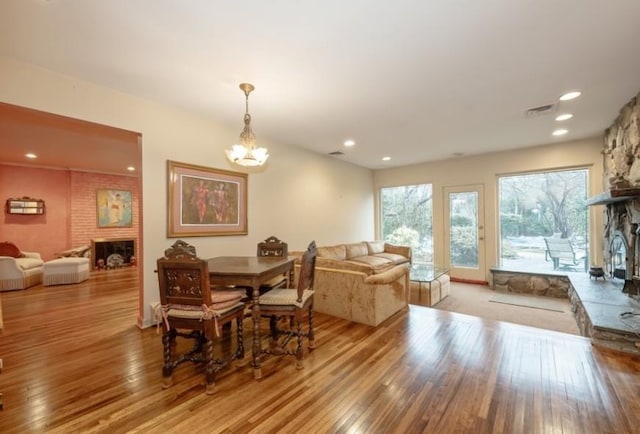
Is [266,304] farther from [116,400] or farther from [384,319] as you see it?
[384,319]

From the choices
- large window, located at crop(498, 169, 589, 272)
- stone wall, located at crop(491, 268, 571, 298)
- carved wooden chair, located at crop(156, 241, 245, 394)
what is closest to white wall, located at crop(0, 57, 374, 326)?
carved wooden chair, located at crop(156, 241, 245, 394)

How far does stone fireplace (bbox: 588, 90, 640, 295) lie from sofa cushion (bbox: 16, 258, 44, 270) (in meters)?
9.18

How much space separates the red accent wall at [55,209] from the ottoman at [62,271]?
1.70 metres

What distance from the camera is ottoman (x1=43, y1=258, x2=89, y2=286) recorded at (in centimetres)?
532

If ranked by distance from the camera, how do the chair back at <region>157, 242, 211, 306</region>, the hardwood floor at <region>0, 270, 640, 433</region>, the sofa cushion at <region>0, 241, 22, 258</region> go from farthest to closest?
the sofa cushion at <region>0, 241, 22, 258</region>, the chair back at <region>157, 242, 211, 306</region>, the hardwood floor at <region>0, 270, 640, 433</region>

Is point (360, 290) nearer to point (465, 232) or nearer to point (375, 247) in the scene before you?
point (375, 247)

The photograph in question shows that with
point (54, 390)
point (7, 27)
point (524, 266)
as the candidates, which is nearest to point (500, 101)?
point (524, 266)

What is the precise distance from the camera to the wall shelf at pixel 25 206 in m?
6.08

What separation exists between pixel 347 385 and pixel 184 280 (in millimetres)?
1455

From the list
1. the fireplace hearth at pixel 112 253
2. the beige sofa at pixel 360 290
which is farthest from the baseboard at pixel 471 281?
the fireplace hearth at pixel 112 253

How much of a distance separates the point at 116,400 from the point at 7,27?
280cm

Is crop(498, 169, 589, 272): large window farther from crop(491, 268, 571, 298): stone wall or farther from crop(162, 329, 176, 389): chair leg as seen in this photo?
crop(162, 329, 176, 389): chair leg

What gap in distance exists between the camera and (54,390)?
2.04 metres

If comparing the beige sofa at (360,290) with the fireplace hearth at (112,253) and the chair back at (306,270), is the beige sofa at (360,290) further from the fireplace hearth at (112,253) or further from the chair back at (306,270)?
the fireplace hearth at (112,253)
